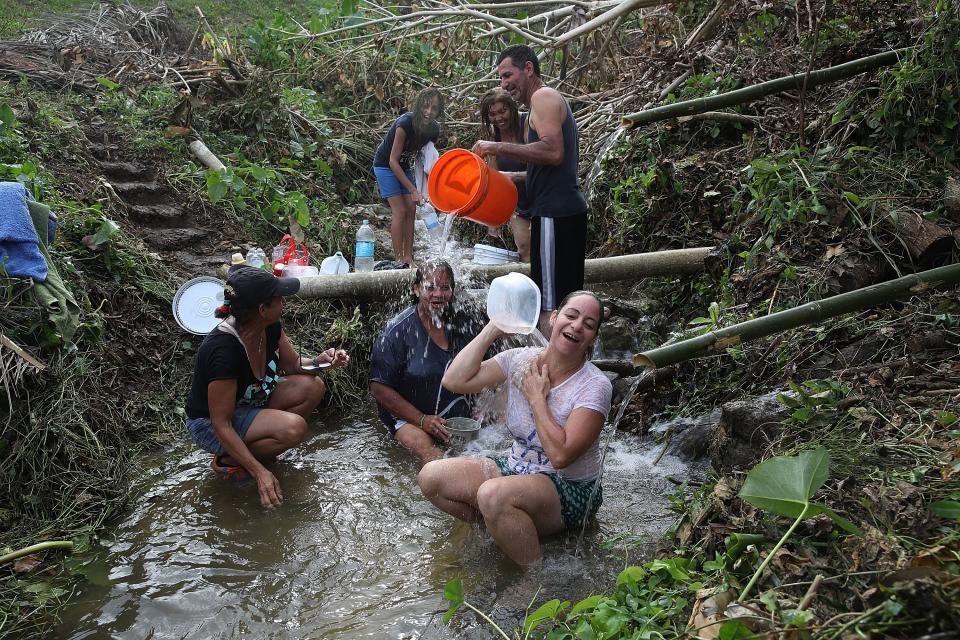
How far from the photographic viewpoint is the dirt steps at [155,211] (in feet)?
19.6

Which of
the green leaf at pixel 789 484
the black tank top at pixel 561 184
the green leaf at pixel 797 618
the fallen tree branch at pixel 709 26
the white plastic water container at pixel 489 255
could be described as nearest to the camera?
the green leaf at pixel 797 618

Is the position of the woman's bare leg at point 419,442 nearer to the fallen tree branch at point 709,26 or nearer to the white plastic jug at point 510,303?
the white plastic jug at point 510,303

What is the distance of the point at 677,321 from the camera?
518cm

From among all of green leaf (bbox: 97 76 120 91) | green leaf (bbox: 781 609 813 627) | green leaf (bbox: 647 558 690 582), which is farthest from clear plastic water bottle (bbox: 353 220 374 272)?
green leaf (bbox: 781 609 813 627)

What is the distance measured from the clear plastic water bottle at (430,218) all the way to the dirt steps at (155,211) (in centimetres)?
189

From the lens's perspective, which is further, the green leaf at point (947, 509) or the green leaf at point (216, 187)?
the green leaf at point (216, 187)

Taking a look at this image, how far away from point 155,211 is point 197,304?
1.59 metres

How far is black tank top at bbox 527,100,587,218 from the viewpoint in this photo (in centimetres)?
444

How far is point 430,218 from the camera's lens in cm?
707

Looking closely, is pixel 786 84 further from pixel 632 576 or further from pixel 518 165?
pixel 632 576

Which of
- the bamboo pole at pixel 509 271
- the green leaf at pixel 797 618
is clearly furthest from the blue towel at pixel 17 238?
the green leaf at pixel 797 618

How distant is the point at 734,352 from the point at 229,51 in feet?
22.0

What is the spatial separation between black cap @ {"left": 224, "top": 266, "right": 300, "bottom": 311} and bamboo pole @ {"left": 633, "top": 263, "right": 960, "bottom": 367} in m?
1.82

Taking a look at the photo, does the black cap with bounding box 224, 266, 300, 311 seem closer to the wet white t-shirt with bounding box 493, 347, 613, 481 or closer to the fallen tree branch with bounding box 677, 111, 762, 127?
the wet white t-shirt with bounding box 493, 347, 613, 481
